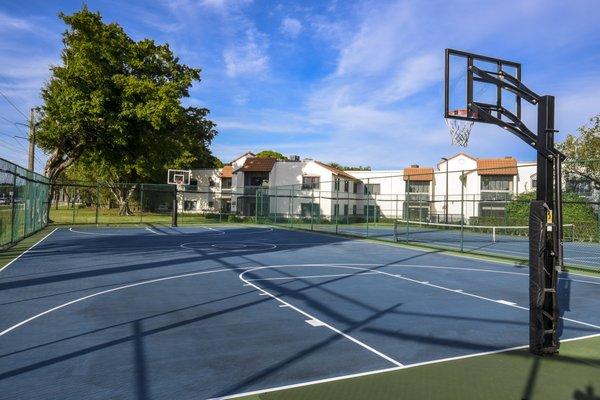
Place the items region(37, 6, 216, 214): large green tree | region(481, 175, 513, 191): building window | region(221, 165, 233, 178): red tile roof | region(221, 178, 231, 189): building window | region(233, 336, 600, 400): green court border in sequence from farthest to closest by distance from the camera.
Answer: region(221, 178, 231, 189): building window → region(221, 165, 233, 178): red tile roof → region(481, 175, 513, 191): building window → region(37, 6, 216, 214): large green tree → region(233, 336, 600, 400): green court border

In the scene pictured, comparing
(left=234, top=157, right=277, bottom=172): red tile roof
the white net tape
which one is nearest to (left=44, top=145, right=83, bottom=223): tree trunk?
(left=234, top=157, right=277, bottom=172): red tile roof

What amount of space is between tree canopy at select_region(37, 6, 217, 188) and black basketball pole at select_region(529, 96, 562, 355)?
25858 millimetres

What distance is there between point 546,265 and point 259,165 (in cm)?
4702

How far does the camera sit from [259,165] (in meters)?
52.2

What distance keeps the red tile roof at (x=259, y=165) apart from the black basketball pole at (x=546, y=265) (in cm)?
4530

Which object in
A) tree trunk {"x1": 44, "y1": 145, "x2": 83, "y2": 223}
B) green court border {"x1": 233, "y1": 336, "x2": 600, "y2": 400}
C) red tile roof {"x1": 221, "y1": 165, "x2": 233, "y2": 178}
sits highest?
red tile roof {"x1": 221, "y1": 165, "x2": 233, "y2": 178}

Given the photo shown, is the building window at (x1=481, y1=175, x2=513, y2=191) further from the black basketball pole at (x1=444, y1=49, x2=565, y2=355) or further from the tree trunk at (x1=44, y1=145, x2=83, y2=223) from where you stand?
the black basketball pole at (x1=444, y1=49, x2=565, y2=355)

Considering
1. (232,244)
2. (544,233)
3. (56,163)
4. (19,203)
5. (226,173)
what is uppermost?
(226,173)

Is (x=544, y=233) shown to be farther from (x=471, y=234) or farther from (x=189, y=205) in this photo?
(x=189, y=205)

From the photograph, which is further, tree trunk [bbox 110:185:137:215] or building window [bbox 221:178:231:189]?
building window [bbox 221:178:231:189]

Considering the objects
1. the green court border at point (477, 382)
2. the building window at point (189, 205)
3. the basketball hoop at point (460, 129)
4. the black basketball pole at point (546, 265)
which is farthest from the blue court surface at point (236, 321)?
the building window at point (189, 205)

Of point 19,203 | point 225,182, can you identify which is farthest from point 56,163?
point 225,182

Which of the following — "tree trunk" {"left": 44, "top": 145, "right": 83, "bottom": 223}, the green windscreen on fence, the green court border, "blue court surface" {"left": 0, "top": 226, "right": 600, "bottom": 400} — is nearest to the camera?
the green court border

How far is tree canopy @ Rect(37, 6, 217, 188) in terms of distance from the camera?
27953 mm
